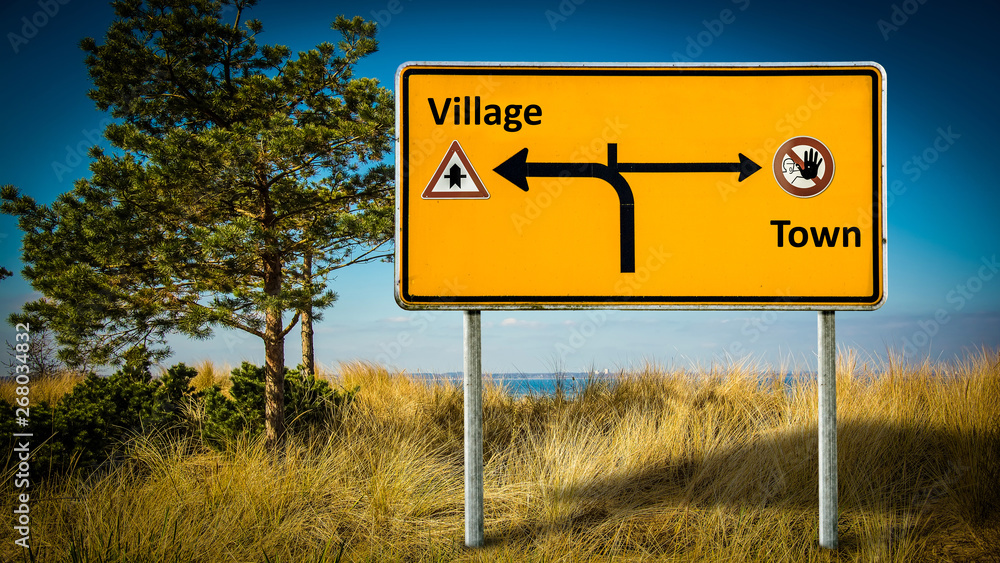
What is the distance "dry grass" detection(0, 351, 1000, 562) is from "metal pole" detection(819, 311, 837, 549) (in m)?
0.17

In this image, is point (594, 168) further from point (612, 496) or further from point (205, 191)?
point (205, 191)

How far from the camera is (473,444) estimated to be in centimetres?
359

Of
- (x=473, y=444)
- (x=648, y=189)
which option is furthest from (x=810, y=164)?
(x=473, y=444)

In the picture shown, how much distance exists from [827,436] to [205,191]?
21.3 feet

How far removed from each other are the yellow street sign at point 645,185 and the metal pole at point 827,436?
24cm

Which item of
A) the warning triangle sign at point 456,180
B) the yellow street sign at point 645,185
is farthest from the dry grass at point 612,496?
the warning triangle sign at point 456,180

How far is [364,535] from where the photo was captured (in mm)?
3844

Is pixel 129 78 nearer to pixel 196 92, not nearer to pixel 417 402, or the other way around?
pixel 196 92


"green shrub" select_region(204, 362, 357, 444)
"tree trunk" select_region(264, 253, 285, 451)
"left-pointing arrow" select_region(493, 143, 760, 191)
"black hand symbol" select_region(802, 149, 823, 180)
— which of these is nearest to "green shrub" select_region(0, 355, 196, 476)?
"green shrub" select_region(204, 362, 357, 444)

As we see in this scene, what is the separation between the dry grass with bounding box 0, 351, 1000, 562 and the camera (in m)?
3.62

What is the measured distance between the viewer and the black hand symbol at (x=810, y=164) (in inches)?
147

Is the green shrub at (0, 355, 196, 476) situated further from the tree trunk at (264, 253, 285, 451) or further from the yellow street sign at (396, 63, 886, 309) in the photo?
the yellow street sign at (396, 63, 886, 309)

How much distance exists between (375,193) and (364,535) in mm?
4303

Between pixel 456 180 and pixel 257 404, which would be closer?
pixel 456 180
